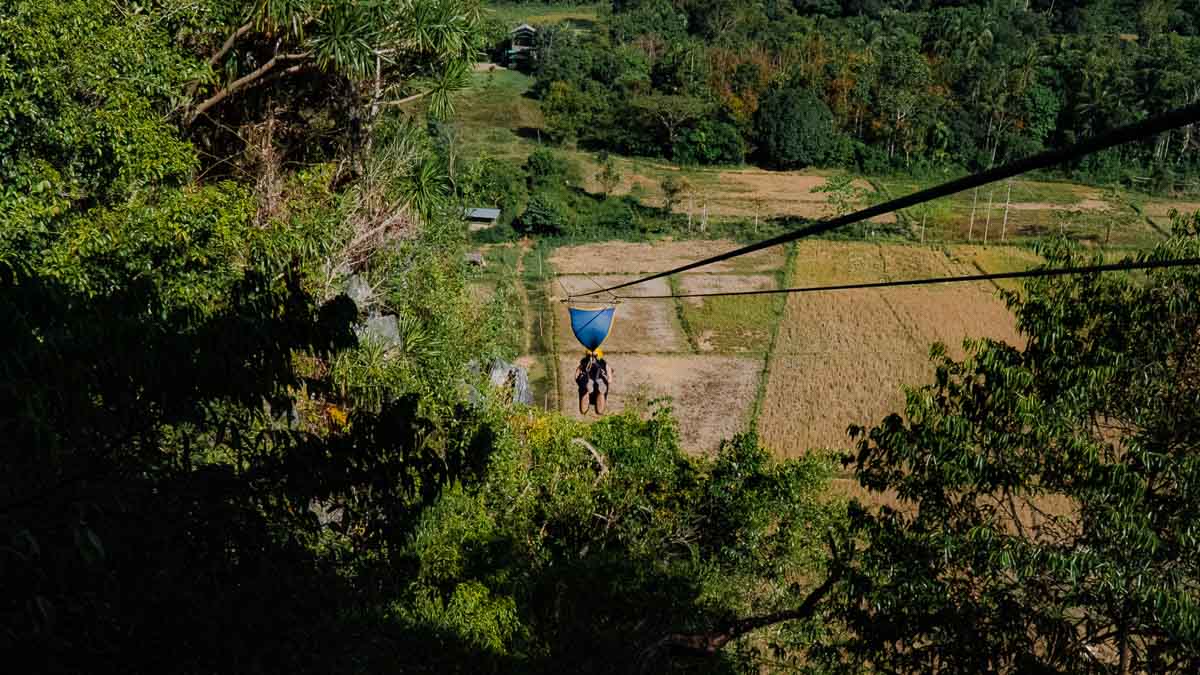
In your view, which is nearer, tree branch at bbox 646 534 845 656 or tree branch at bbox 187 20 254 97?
tree branch at bbox 646 534 845 656

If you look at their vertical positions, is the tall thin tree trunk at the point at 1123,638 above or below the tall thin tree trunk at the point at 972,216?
above

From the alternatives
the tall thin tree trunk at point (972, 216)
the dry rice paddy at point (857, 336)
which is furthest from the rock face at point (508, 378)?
the tall thin tree trunk at point (972, 216)

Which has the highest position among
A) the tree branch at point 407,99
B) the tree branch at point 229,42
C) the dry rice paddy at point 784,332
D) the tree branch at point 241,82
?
the tree branch at point 229,42

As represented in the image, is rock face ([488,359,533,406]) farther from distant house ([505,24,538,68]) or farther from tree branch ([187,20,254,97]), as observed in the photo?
distant house ([505,24,538,68])

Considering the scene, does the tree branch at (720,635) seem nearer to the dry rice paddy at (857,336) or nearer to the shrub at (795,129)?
the dry rice paddy at (857,336)

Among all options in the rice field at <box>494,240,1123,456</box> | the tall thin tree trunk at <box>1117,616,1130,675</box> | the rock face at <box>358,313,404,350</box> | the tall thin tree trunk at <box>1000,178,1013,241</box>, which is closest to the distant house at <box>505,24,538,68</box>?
the tall thin tree trunk at <box>1000,178,1013,241</box>

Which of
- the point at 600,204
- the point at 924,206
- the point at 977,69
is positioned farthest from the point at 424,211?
the point at 977,69

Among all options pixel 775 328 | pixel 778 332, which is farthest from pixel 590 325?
pixel 775 328

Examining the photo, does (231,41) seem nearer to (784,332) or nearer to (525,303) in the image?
(525,303)

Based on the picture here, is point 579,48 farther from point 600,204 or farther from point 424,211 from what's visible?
point 424,211
